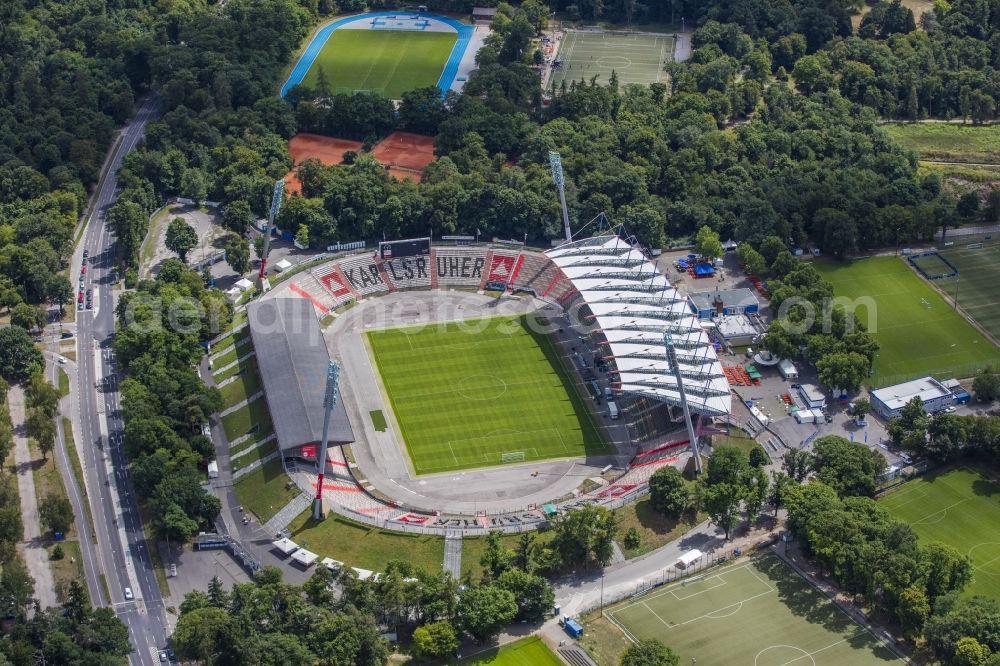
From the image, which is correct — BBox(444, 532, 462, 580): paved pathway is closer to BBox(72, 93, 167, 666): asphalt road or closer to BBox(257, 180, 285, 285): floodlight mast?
BBox(72, 93, 167, 666): asphalt road

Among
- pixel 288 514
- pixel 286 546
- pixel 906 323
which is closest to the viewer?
pixel 286 546

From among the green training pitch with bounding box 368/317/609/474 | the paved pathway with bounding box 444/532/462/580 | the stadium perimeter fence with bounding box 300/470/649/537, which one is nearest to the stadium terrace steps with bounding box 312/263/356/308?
the green training pitch with bounding box 368/317/609/474

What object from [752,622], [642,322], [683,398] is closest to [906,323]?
[642,322]

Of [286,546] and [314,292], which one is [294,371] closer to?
[314,292]

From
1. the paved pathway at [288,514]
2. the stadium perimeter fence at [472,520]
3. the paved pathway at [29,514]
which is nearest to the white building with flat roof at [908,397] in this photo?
the stadium perimeter fence at [472,520]

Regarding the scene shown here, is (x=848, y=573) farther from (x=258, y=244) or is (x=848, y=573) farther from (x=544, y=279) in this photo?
(x=258, y=244)

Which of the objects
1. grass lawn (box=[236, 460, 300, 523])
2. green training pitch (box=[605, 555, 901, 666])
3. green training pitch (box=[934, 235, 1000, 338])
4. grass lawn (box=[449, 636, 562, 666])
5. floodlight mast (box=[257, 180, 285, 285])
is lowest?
grass lawn (box=[449, 636, 562, 666])
